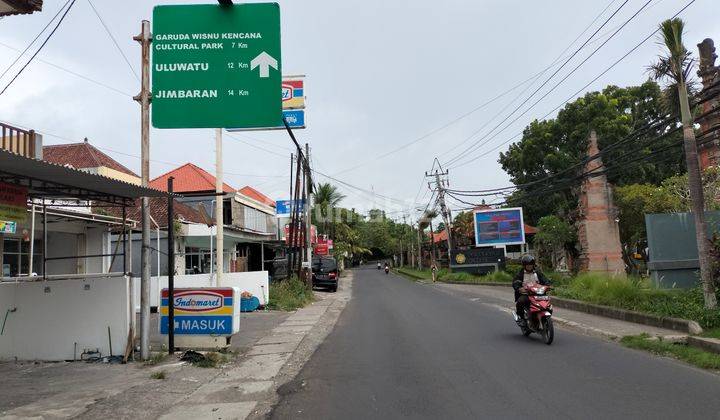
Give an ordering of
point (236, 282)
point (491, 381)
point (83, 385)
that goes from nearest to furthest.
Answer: point (491, 381)
point (83, 385)
point (236, 282)

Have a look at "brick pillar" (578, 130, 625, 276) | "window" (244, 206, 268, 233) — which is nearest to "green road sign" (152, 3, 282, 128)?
"brick pillar" (578, 130, 625, 276)

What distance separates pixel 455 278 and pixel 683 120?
3238cm

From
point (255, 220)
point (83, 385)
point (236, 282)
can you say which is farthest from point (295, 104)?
point (83, 385)

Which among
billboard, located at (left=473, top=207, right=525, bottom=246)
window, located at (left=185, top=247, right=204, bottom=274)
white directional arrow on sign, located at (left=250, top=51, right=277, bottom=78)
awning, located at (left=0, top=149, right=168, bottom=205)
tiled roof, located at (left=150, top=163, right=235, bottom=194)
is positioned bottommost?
window, located at (left=185, top=247, right=204, bottom=274)

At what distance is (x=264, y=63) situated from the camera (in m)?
9.53

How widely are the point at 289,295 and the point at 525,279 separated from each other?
12727 millimetres

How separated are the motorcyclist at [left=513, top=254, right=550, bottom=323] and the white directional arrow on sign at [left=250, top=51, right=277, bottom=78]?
6.11 meters

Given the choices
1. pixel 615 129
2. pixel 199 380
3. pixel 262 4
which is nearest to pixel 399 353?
pixel 199 380

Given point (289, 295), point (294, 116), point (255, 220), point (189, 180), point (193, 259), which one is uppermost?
point (294, 116)

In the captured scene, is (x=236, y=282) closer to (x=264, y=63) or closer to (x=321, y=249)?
(x=264, y=63)

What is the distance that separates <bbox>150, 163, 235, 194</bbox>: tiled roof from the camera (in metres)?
32.4

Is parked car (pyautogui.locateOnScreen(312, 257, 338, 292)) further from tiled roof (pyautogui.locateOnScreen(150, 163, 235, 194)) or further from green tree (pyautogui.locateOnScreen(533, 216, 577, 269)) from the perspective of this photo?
green tree (pyautogui.locateOnScreen(533, 216, 577, 269))

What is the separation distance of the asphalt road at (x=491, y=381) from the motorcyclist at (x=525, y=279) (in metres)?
0.67

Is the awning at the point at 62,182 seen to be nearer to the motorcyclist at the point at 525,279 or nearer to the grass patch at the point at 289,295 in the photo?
the motorcyclist at the point at 525,279
